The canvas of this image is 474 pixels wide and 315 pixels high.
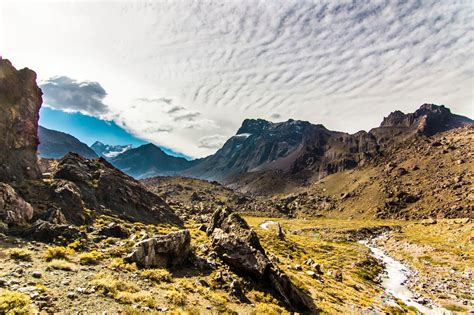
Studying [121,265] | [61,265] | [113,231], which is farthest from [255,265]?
[113,231]

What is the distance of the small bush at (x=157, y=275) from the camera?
23.4m

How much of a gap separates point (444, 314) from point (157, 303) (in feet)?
116

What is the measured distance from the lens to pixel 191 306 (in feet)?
66.9

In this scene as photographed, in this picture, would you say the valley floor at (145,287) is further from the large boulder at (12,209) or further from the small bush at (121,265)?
the large boulder at (12,209)

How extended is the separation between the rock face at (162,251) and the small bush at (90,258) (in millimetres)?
2565

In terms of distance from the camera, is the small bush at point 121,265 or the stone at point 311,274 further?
the stone at point 311,274

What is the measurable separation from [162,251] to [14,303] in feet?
44.2

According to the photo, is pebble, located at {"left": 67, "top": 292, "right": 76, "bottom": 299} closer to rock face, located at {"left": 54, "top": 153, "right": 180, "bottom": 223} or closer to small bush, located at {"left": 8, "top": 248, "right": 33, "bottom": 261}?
small bush, located at {"left": 8, "top": 248, "right": 33, "bottom": 261}

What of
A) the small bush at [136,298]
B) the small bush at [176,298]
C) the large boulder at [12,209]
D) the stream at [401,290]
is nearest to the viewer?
the small bush at [136,298]

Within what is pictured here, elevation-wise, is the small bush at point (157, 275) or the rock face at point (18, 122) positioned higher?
the rock face at point (18, 122)

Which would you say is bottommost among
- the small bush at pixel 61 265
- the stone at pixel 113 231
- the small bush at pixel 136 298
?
the small bush at pixel 136 298

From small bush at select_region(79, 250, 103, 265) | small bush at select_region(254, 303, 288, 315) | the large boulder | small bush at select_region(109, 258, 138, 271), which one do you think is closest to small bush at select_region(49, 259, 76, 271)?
small bush at select_region(79, 250, 103, 265)

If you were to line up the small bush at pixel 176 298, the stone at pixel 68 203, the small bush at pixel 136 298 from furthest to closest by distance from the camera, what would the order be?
the stone at pixel 68 203
the small bush at pixel 176 298
the small bush at pixel 136 298

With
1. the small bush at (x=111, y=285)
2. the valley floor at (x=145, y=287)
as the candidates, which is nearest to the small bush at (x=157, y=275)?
the valley floor at (x=145, y=287)
